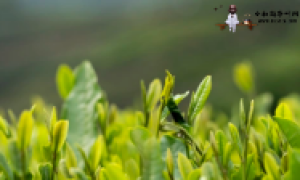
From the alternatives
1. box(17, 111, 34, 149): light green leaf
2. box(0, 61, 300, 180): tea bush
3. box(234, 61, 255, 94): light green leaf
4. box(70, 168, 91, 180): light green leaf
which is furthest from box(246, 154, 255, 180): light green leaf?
box(234, 61, 255, 94): light green leaf

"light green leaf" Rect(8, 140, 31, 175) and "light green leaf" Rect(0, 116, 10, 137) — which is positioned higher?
"light green leaf" Rect(0, 116, 10, 137)

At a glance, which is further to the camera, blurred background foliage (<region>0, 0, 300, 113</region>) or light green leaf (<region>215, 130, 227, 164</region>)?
blurred background foliage (<region>0, 0, 300, 113</region>)

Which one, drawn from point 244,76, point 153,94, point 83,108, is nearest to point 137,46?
point 244,76

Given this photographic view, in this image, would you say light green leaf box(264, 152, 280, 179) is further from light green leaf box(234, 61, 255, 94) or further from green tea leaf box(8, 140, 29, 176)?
light green leaf box(234, 61, 255, 94)

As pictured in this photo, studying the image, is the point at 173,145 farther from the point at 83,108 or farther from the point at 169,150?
the point at 83,108

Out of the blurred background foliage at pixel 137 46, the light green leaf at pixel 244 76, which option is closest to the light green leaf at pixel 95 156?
the light green leaf at pixel 244 76

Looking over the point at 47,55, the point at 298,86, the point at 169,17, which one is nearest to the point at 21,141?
the point at 298,86

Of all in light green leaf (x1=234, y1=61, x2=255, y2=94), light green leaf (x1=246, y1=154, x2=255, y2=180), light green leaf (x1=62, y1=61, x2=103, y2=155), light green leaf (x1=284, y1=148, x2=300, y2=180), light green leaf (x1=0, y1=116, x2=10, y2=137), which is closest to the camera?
light green leaf (x1=284, y1=148, x2=300, y2=180)

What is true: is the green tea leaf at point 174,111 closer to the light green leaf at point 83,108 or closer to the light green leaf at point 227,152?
the light green leaf at point 227,152
